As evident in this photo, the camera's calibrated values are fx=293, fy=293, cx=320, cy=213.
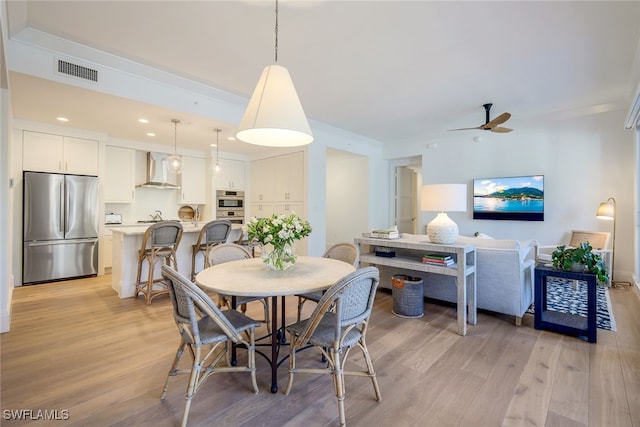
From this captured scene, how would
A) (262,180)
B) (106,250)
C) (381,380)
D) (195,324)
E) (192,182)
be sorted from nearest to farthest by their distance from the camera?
(195,324) < (381,380) < (106,250) < (192,182) < (262,180)

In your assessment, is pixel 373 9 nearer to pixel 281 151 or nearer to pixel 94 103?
pixel 94 103

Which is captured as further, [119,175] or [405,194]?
[405,194]

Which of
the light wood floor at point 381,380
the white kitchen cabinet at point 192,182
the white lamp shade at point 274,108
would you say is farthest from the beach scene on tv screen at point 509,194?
the white kitchen cabinet at point 192,182

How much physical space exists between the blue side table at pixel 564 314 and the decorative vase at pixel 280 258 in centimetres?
232

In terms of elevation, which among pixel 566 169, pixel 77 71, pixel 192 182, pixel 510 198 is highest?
pixel 77 71

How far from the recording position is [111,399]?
179cm

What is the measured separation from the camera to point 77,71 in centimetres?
299

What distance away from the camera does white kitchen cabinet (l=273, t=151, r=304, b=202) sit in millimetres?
5539

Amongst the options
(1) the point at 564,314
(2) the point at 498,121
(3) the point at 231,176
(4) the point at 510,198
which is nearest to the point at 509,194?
(4) the point at 510,198

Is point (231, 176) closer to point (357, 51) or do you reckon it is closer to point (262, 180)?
point (262, 180)

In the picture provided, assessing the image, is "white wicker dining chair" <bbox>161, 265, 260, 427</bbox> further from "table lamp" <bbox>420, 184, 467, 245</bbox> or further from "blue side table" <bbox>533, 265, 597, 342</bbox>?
"blue side table" <bbox>533, 265, 597, 342</bbox>

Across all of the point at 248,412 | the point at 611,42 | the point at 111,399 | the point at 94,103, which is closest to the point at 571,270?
the point at 611,42

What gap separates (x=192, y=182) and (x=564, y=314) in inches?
253

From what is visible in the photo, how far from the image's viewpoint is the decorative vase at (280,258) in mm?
2068
